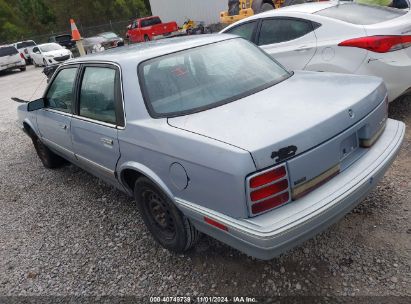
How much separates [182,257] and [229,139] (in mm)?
1277

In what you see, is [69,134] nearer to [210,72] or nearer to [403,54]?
[210,72]

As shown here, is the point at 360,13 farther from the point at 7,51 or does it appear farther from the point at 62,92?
the point at 7,51

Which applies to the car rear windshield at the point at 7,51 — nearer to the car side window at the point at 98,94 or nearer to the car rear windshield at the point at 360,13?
the car side window at the point at 98,94

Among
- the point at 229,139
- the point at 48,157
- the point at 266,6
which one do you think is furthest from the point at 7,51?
the point at 229,139

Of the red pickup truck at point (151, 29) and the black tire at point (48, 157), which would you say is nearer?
the black tire at point (48, 157)

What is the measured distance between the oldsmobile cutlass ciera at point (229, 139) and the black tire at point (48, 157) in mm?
1631

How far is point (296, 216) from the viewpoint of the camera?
2150 millimetres

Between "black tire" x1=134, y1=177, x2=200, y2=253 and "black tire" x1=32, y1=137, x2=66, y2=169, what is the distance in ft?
8.30

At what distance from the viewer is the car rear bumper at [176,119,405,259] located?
2107mm

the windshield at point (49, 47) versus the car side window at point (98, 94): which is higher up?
the car side window at point (98, 94)

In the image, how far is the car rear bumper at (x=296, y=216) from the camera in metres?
2.11

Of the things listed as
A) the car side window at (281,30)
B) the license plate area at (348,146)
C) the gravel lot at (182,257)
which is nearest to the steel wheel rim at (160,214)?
the gravel lot at (182,257)

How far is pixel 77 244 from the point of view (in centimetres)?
350

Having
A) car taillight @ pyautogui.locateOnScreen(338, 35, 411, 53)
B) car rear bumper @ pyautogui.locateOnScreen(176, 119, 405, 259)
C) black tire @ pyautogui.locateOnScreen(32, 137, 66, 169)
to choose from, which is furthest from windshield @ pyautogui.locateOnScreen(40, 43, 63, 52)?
car rear bumper @ pyautogui.locateOnScreen(176, 119, 405, 259)
